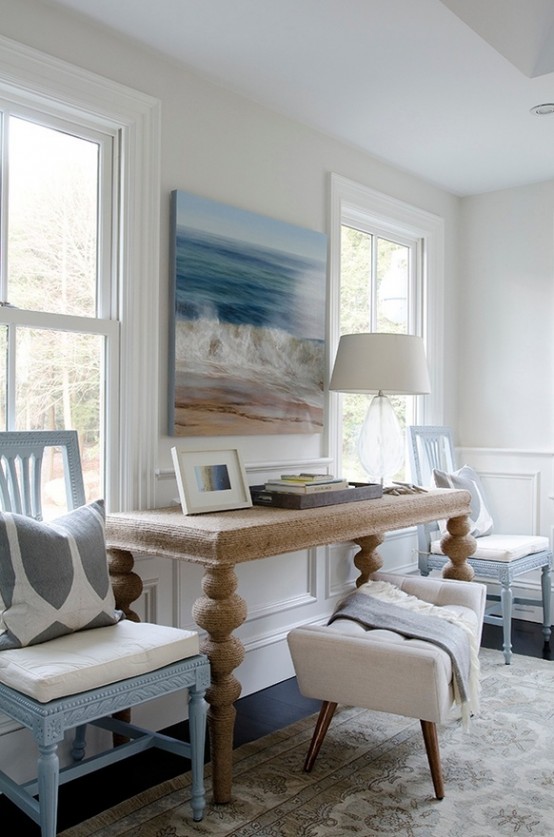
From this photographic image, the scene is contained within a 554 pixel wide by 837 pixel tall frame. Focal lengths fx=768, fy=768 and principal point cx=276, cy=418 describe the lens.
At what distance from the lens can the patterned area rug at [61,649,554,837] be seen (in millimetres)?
2068

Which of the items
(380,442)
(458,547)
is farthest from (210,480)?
(458,547)

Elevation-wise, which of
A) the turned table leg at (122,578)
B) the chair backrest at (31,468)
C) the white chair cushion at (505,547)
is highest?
the chair backrest at (31,468)

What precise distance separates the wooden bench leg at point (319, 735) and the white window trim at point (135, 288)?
914 millimetres

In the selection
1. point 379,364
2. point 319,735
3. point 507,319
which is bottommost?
point 319,735

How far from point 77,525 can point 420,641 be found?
1.10 m

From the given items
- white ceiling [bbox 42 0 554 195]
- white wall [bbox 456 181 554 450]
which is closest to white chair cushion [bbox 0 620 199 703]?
white ceiling [bbox 42 0 554 195]

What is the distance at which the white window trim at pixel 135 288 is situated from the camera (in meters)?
Answer: 2.62

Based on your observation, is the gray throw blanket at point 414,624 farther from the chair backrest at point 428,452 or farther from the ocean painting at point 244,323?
the chair backrest at point 428,452

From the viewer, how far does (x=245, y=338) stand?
305 centimetres

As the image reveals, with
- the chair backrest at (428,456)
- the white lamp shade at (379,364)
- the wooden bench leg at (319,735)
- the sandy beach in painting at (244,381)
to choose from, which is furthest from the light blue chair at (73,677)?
the chair backrest at (428,456)

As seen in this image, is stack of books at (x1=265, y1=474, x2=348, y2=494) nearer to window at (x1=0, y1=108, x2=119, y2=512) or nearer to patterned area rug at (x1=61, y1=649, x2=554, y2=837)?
window at (x1=0, y1=108, x2=119, y2=512)

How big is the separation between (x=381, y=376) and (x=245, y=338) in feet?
1.97

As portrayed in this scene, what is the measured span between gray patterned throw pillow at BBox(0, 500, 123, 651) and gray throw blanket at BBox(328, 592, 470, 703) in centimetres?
89

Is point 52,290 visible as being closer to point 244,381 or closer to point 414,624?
point 244,381
